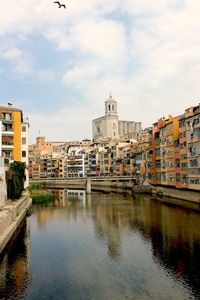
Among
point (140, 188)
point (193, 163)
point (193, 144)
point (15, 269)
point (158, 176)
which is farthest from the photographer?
point (140, 188)

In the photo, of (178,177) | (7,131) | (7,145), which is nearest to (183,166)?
(178,177)

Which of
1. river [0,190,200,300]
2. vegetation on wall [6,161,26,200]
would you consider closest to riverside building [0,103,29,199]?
vegetation on wall [6,161,26,200]

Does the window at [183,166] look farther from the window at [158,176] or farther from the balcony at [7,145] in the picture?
the balcony at [7,145]

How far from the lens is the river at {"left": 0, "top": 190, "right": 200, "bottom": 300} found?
19.5m

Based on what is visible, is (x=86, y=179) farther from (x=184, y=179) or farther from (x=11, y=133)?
(x=184, y=179)

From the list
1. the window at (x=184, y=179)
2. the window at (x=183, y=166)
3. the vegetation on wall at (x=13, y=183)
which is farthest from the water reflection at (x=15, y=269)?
the window at (x=183, y=166)

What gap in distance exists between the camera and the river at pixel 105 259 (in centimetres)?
1948

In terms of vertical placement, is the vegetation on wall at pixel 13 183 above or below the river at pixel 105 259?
above

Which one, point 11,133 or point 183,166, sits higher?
point 11,133

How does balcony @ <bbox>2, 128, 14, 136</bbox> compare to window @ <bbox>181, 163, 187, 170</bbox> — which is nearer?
window @ <bbox>181, 163, 187, 170</bbox>

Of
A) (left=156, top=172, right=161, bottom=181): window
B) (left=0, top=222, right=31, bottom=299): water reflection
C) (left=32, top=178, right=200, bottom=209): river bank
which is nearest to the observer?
(left=0, top=222, right=31, bottom=299): water reflection

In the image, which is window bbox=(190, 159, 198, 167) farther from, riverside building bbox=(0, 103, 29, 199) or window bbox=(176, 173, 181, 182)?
riverside building bbox=(0, 103, 29, 199)

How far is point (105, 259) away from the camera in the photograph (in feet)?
84.6

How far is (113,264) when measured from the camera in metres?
24.4
